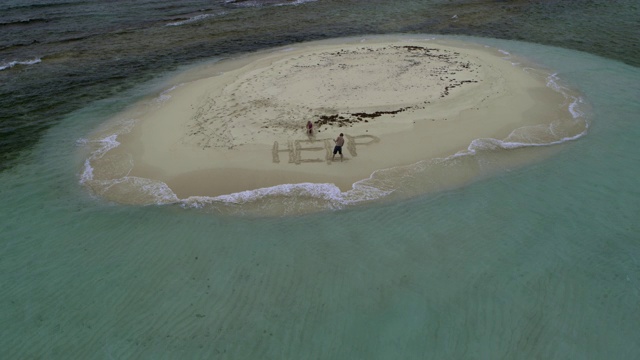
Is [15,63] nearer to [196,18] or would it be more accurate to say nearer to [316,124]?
[196,18]

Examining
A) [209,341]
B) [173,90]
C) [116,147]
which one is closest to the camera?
[209,341]

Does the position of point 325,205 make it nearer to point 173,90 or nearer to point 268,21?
point 173,90

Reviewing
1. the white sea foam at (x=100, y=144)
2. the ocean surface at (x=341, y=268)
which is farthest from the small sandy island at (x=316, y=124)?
the ocean surface at (x=341, y=268)

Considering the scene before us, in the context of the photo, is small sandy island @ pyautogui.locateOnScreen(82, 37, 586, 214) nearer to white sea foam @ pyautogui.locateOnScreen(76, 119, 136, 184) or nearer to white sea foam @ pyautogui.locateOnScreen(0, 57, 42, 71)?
white sea foam @ pyautogui.locateOnScreen(76, 119, 136, 184)

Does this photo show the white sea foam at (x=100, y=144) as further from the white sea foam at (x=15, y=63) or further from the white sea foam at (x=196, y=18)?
the white sea foam at (x=196, y=18)

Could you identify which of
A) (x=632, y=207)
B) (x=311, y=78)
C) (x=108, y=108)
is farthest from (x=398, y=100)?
(x=108, y=108)

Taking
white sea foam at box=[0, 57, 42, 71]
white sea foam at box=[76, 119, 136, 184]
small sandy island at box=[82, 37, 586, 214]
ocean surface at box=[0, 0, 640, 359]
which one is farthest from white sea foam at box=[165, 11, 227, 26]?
ocean surface at box=[0, 0, 640, 359]
